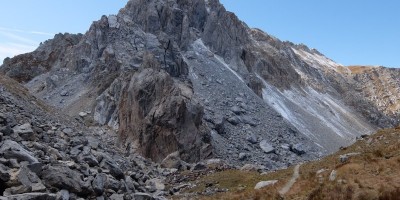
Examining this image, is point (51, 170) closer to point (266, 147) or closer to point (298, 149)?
point (266, 147)

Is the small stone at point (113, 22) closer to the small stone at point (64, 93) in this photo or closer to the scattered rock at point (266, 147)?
the small stone at point (64, 93)

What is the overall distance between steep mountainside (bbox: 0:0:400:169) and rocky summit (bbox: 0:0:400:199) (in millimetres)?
260

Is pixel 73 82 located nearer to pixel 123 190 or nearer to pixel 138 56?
pixel 138 56

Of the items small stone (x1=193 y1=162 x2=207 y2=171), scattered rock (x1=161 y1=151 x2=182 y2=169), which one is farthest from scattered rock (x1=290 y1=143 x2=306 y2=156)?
small stone (x1=193 y1=162 x2=207 y2=171)

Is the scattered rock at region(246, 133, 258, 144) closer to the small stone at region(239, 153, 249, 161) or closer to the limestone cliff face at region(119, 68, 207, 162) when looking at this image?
the small stone at region(239, 153, 249, 161)

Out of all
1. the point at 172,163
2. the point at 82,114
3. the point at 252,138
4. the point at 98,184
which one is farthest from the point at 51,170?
the point at 252,138

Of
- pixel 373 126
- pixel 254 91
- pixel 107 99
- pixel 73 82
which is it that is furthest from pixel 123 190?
pixel 373 126

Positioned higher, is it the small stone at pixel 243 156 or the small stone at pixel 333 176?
the small stone at pixel 333 176

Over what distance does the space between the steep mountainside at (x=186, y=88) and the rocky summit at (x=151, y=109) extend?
26 cm

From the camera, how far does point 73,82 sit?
277 feet

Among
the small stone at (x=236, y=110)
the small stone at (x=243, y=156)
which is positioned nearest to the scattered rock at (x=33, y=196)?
the small stone at (x=243, y=156)

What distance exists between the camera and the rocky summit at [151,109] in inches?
818

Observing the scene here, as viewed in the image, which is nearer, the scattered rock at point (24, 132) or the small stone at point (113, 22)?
the scattered rock at point (24, 132)

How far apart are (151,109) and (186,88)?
467 inches
